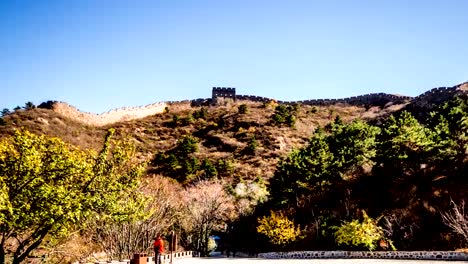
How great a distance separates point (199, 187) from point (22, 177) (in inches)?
1345

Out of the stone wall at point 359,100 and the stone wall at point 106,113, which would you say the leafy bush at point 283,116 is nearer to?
the stone wall at point 359,100

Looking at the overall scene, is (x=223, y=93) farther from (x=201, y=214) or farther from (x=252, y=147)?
(x=201, y=214)

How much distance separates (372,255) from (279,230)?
10.1m

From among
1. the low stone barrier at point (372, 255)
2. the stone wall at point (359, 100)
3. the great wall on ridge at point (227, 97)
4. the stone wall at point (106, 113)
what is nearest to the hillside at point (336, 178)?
the great wall on ridge at point (227, 97)

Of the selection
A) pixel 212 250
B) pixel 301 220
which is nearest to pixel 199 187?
pixel 212 250

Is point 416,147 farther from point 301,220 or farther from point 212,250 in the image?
point 212,250

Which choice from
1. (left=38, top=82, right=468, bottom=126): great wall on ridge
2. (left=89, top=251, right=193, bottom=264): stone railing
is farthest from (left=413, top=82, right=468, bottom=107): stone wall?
(left=89, top=251, right=193, bottom=264): stone railing

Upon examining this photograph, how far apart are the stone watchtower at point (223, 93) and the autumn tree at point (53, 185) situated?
274 feet

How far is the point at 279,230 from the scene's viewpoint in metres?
38.2

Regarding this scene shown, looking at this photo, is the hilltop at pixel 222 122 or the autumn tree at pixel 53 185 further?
the hilltop at pixel 222 122

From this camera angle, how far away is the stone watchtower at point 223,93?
10438 centimetres

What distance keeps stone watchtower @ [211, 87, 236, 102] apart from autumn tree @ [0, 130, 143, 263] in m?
83.5

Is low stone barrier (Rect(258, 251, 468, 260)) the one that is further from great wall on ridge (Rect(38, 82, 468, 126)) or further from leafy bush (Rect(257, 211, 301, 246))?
great wall on ridge (Rect(38, 82, 468, 126))

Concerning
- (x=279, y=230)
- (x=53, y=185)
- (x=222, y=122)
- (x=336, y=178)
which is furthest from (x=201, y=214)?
(x=222, y=122)
